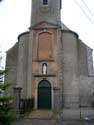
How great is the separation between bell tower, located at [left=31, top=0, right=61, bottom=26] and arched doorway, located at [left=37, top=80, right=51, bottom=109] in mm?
6613

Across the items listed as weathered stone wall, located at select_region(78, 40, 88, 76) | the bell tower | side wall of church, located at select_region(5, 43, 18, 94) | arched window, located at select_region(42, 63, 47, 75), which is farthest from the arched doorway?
the bell tower

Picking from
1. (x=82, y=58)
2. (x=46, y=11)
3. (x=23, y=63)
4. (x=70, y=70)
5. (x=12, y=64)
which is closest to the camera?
(x=70, y=70)

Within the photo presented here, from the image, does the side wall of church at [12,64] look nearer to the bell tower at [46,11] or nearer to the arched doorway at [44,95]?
the arched doorway at [44,95]

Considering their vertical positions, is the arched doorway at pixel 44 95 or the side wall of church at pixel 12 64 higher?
the side wall of church at pixel 12 64

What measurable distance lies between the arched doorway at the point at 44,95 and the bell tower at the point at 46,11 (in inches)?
260

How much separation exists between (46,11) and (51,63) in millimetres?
5881

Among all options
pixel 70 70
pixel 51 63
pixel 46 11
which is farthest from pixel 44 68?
pixel 46 11

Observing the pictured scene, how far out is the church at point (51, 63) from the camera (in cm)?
2703

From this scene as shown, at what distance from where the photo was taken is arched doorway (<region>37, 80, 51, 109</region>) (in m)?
26.5

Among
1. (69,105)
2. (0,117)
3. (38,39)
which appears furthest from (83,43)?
(0,117)

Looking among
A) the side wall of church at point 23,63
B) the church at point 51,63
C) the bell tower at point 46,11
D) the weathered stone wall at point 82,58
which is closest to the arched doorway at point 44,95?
the church at point 51,63

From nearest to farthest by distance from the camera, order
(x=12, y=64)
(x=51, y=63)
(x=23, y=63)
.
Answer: (x=51, y=63), (x=23, y=63), (x=12, y=64)

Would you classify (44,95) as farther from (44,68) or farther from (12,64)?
Answer: (12,64)

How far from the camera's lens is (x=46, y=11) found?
29828 mm
